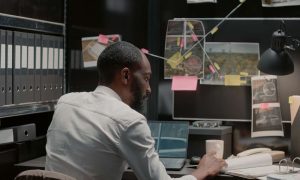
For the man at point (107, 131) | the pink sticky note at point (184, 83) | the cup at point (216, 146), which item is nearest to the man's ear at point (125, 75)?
the man at point (107, 131)

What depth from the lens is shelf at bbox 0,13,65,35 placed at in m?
2.28

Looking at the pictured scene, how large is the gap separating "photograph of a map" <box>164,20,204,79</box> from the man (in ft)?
2.93

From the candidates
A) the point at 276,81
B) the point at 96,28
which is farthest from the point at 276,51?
the point at 96,28

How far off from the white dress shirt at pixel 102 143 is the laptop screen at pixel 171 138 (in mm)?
679

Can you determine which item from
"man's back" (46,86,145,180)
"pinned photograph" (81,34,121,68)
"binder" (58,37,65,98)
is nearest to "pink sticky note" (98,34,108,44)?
"pinned photograph" (81,34,121,68)

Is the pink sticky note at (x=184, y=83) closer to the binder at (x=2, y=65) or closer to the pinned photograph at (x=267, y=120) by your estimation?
the pinned photograph at (x=267, y=120)

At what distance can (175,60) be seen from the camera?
2.75m

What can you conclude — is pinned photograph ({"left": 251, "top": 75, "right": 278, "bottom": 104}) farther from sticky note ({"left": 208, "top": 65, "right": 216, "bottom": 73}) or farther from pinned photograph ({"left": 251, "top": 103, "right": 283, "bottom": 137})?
sticky note ({"left": 208, "top": 65, "right": 216, "bottom": 73})

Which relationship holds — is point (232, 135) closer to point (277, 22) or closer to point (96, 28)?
point (277, 22)

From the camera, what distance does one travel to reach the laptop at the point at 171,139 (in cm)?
245

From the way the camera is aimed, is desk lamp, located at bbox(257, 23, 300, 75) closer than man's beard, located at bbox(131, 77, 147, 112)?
No

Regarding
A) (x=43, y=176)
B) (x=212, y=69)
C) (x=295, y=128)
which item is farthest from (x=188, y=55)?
(x=43, y=176)

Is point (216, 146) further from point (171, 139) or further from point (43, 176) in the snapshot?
point (43, 176)

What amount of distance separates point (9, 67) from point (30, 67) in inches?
5.9
